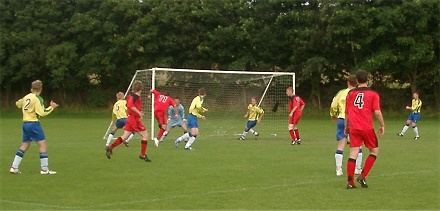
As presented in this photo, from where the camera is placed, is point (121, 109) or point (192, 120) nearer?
point (192, 120)

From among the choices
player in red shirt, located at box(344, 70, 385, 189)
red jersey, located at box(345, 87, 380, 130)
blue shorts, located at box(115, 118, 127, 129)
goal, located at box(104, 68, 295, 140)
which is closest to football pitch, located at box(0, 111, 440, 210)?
player in red shirt, located at box(344, 70, 385, 189)

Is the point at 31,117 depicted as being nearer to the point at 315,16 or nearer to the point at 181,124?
the point at 181,124

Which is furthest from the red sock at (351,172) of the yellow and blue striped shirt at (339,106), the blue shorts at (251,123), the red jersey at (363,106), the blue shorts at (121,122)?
the blue shorts at (251,123)

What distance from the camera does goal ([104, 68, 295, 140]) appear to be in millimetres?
25797

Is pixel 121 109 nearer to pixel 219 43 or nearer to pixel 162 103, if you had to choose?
pixel 162 103

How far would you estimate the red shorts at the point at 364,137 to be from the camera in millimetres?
10891

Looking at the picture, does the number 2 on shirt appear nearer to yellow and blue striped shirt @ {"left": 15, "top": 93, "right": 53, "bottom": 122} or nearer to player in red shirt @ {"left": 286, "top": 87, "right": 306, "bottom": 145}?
yellow and blue striped shirt @ {"left": 15, "top": 93, "right": 53, "bottom": 122}

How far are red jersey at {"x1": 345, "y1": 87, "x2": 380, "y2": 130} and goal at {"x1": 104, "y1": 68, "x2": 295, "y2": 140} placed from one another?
47.0 ft

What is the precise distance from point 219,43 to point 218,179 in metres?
31.7

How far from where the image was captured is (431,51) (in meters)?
38.1

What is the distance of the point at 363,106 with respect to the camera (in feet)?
35.6

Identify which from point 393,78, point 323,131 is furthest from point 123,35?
point 323,131

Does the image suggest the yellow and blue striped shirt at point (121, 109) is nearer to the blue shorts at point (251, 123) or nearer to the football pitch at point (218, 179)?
the football pitch at point (218, 179)

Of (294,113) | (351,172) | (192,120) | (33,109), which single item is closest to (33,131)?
(33,109)
